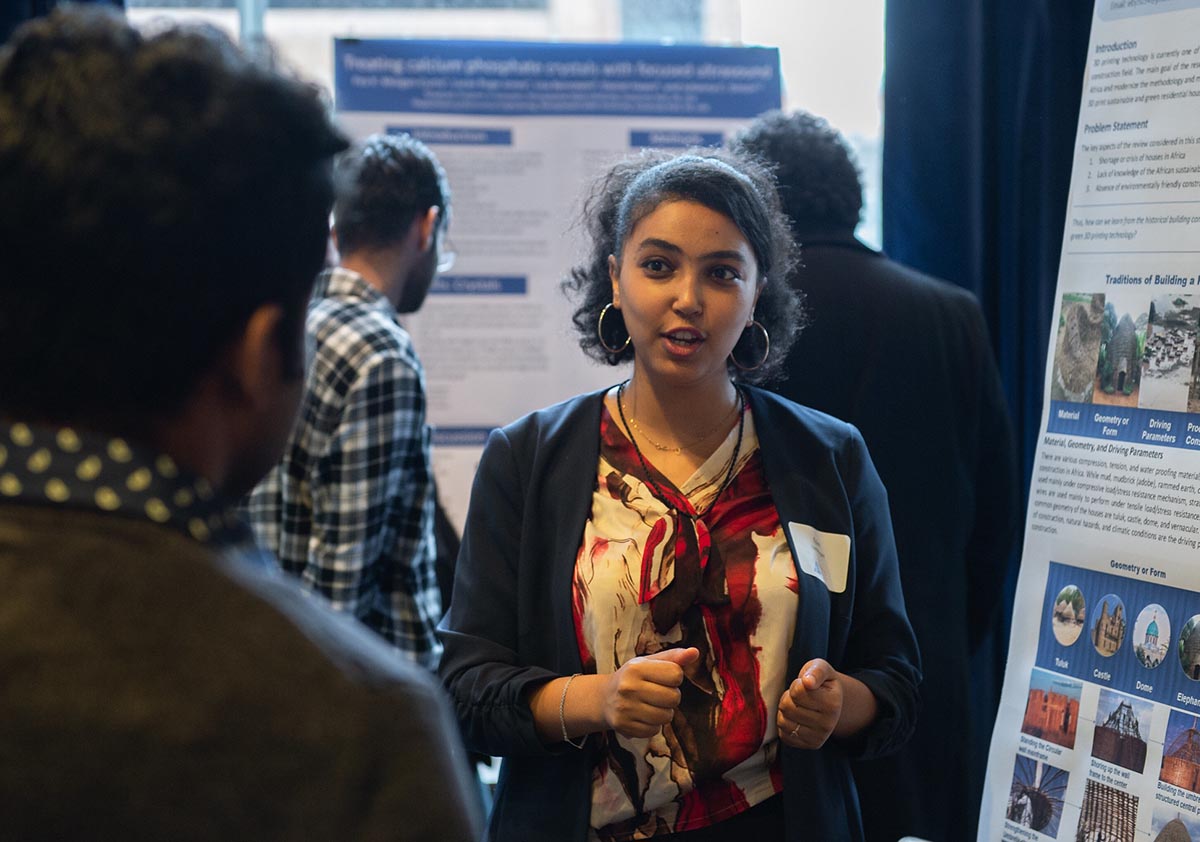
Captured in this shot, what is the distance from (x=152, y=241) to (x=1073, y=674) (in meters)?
1.77

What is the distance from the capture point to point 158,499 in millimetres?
651

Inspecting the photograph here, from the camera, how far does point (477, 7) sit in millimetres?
3496

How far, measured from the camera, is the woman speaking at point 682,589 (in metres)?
1.48

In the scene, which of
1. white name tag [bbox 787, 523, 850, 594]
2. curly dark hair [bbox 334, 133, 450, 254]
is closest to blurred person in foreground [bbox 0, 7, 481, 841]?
white name tag [bbox 787, 523, 850, 594]

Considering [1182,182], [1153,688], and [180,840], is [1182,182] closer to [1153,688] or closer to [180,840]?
[1153,688]

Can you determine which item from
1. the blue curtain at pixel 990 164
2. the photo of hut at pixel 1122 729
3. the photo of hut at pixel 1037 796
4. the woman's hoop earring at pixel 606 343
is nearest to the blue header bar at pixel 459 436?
the blue curtain at pixel 990 164

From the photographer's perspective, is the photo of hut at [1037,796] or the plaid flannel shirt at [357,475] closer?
the photo of hut at [1037,796]

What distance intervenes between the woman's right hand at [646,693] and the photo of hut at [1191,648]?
0.89m

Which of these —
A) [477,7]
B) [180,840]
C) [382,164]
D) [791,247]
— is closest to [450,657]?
[791,247]

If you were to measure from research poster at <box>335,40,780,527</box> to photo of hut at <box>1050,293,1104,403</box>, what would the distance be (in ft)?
4.43

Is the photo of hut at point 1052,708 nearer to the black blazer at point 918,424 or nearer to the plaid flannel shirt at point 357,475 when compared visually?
the black blazer at point 918,424

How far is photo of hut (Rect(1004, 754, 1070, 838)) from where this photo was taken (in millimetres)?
1931

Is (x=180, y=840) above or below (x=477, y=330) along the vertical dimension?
below

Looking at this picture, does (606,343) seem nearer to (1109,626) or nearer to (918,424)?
(918,424)
